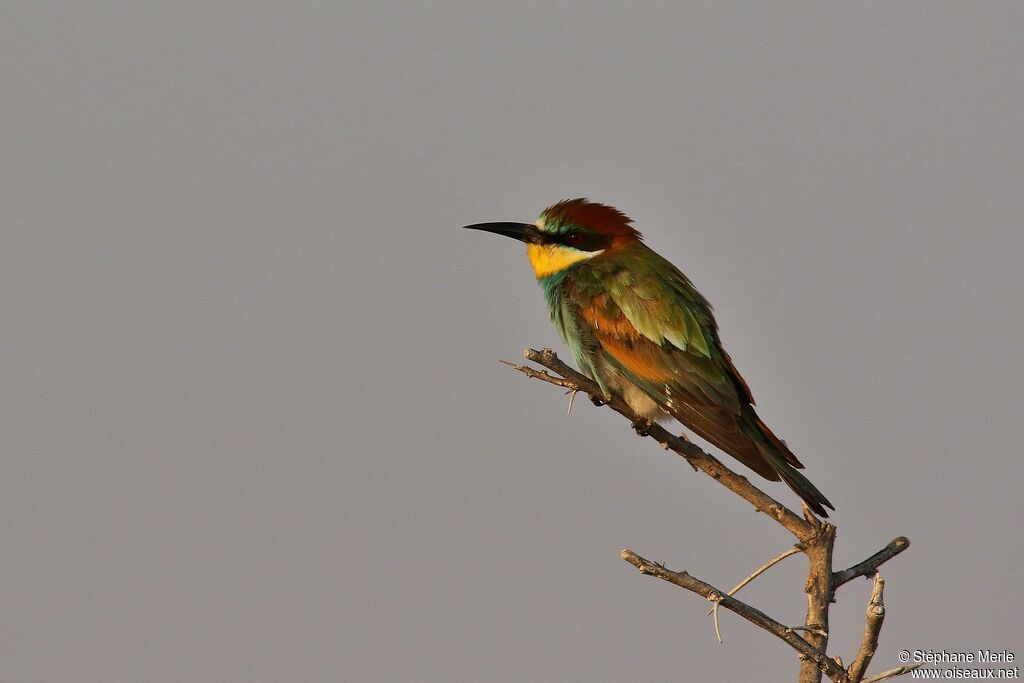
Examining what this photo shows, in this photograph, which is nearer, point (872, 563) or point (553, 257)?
point (872, 563)

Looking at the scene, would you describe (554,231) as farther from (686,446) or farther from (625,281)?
(686,446)

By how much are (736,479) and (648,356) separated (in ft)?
1.89

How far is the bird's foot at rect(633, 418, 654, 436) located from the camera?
3.35 meters

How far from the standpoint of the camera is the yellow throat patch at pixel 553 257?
3.86 metres

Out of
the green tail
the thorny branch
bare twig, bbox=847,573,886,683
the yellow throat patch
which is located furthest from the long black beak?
bare twig, bbox=847,573,886,683

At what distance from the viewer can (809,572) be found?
110 inches

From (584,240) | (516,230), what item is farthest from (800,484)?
(516,230)

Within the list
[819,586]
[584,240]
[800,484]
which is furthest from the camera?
[584,240]

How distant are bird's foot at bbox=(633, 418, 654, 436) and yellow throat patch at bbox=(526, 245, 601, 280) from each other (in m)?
0.69

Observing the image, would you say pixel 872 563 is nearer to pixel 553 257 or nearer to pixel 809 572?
pixel 809 572

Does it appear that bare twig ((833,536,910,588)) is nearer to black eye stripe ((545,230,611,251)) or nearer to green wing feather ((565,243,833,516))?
green wing feather ((565,243,833,516))

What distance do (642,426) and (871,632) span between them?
1.04m

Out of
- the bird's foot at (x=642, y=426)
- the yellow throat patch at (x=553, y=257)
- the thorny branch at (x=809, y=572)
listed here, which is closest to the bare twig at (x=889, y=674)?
the thorny branch at (x=809, y=572)

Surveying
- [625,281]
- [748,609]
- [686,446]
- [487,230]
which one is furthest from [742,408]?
[487,230]
